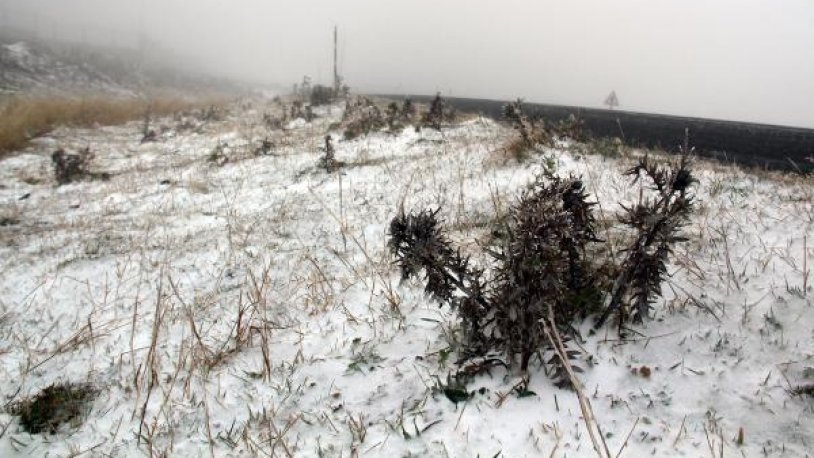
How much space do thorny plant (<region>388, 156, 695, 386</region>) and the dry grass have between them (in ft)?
48.0

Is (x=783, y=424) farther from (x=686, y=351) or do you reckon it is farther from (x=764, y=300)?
(x=764, y=300)

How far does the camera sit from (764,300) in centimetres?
279

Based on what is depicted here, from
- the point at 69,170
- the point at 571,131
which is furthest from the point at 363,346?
the point at 69,170

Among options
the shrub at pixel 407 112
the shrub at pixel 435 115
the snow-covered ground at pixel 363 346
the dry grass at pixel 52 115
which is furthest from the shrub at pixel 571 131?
the dry grass at pixel 52 115

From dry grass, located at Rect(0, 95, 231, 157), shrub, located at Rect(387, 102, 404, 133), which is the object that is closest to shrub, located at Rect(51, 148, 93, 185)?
dry grass, located at Rect(0, 95, 231, 157)

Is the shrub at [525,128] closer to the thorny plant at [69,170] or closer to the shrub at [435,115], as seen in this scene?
the shrub at [435,115]

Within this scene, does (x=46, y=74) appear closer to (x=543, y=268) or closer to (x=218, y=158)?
(x=218, y=158)

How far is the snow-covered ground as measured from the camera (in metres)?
2.25

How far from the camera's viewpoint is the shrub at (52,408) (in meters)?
2.67

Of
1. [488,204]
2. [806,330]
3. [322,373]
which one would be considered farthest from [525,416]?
[488,204]

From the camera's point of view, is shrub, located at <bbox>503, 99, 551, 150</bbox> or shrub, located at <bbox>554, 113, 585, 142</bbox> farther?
shrub, located at <bbox>554, 113, 585, 142</bbox>

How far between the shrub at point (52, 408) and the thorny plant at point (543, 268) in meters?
2.03

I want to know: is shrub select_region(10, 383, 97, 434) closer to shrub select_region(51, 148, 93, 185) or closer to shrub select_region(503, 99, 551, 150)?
shrub select_region(503, 99, 551, 150)

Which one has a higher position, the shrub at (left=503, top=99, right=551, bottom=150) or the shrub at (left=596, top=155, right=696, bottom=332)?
the shrub at (left=503, top=99, right=551, bottom=150)
